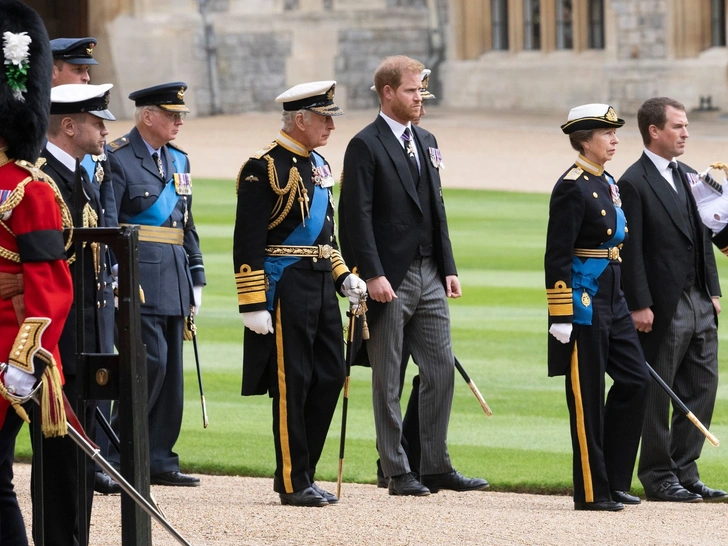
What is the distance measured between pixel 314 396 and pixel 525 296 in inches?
246

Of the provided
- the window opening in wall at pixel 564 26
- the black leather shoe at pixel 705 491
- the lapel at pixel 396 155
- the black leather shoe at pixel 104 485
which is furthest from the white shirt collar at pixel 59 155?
the window opening in wall at pixel 564 26

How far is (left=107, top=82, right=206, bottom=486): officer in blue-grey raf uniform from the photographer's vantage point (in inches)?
258

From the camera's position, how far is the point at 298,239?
6176 millimetres

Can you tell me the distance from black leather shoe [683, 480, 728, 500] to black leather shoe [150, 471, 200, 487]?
2.06 meters

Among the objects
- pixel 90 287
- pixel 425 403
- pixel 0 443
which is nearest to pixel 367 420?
pixel 425 403

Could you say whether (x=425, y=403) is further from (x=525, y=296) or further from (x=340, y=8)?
(x=340, y=8)

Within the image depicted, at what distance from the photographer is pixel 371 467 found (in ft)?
23.3

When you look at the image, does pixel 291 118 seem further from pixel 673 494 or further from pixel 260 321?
pixel 673 494

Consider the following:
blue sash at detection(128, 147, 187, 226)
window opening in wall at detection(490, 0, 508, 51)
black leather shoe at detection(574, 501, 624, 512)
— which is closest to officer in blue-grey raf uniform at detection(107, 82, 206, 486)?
blue sash at detection(128, 147, 187, 226)

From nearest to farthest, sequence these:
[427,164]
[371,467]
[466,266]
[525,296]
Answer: [427,164], [371,467], [525,296], [466,266]

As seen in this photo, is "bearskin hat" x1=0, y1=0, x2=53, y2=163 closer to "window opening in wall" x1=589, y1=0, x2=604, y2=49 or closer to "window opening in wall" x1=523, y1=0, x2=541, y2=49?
"window opening in wall" x1=589, y1=0, x2=604, y2=49

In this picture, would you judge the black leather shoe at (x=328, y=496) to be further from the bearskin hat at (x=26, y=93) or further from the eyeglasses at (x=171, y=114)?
the bearskin hat at (x=26, y=93)

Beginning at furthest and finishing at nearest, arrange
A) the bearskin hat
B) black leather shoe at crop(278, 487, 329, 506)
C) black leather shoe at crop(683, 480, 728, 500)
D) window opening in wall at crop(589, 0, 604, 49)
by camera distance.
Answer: window opening in wall at crop(589, 0, 604, 49) < black leather shoe at crop(683, 480, 728, 500) < black leather shoe at crop(278, 487, 329, 506) < the bearskin hat

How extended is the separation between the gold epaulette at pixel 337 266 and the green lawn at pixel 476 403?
1.09m
